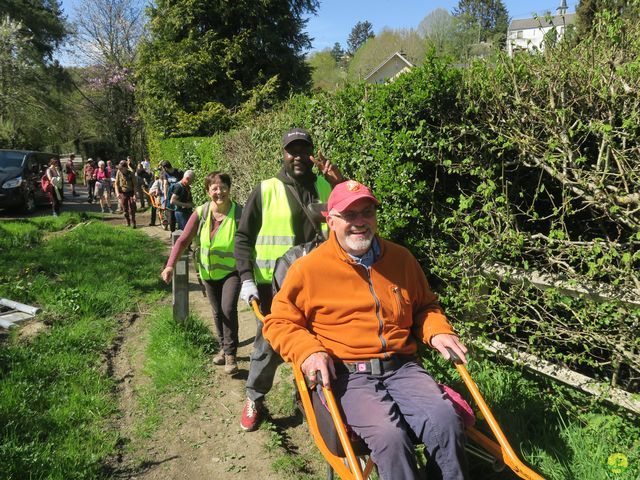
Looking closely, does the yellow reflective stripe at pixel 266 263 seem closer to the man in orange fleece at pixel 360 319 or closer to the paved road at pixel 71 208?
the man in orange fleece at pixel 360 319

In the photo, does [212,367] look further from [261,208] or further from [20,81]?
[20,81]

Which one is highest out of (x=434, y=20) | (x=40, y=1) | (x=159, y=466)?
(x=434, y=20)

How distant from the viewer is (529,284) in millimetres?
3316

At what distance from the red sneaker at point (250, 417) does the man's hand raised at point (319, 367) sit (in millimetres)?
1589

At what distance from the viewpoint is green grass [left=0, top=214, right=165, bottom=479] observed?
3.33m

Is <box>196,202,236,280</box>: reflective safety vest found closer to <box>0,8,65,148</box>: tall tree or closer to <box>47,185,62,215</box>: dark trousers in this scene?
<box>47,185,62,215</box>: dark trousers

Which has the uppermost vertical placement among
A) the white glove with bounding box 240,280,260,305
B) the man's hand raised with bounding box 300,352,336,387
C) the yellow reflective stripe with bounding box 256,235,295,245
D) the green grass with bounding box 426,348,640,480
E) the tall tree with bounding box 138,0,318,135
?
the tall tree with bounding box 138,0,318,135

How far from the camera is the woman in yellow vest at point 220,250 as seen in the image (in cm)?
471

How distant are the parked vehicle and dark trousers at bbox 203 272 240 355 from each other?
13.3 meters

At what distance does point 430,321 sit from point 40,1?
37.3 meters

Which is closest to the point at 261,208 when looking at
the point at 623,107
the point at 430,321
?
the point at 430,321

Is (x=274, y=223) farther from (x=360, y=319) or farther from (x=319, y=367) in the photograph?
(x=319, y=367)

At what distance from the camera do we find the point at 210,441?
12.3 feet

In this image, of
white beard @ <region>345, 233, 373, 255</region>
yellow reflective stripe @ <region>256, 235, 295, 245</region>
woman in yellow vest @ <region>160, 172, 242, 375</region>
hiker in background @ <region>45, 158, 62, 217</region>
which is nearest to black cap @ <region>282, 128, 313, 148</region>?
yellow reflective stripe @ <region>256, 235, 295, 245</region>
